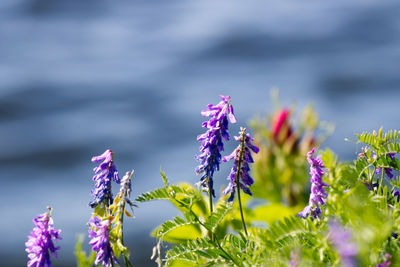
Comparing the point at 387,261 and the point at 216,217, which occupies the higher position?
the point at 216,217

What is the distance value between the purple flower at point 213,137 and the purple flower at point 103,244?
0.17 m

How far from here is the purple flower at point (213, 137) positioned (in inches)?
41.6

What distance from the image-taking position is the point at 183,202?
1008 mm

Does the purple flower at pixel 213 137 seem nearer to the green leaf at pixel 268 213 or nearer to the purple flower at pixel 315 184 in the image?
the purple flower at pixel 315 184

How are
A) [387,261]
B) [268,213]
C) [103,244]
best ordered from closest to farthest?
[387,261] → [103,244] → [268,213]

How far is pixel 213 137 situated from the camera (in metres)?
1.05

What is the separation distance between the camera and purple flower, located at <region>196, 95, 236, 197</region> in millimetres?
1058

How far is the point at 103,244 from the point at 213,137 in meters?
0.23

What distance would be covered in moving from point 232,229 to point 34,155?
630 centimetres

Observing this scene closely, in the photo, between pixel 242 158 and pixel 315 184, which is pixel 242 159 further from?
pixel 315 184

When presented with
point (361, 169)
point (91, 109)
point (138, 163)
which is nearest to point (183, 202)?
point (361, 169)

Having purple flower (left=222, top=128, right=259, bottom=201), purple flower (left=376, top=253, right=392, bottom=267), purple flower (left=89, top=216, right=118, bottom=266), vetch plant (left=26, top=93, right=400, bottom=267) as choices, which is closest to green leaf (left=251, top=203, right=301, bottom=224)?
vetch plant (left=26, top=93, right=400, bottom=267)

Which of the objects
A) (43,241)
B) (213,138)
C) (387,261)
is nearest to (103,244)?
(43,241)

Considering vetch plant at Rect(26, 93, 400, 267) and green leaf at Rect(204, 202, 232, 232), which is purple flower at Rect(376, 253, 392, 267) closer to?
vetch plant at Rect(26, 93, 400, 267)
